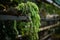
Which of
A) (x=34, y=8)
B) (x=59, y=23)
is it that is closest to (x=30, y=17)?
(x=34, y=8)

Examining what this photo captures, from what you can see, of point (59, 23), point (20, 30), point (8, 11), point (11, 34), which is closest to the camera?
point (8, 11)

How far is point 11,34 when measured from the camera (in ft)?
5.40

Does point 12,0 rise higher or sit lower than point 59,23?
higher

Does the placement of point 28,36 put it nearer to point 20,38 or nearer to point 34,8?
point 20,38

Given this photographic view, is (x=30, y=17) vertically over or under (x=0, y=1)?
under

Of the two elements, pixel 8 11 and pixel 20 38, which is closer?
pixel 8 11

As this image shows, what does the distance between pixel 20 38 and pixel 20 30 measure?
0.31ft

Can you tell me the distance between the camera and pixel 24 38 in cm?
195

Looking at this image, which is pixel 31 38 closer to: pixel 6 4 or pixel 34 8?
pixel 34 8

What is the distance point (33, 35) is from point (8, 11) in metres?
0.46

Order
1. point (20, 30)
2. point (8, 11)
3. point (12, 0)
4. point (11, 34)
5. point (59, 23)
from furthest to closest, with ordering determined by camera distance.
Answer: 1. point (59, 23)
2. point (20, 30)
3. point (12, 0)
4. point (11, 34)
5. point (8, 11)

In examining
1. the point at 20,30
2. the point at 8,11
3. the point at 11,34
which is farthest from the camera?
the point at 20,30

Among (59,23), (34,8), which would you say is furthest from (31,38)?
(59,23)

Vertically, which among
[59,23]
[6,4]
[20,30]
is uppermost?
[6,4]
